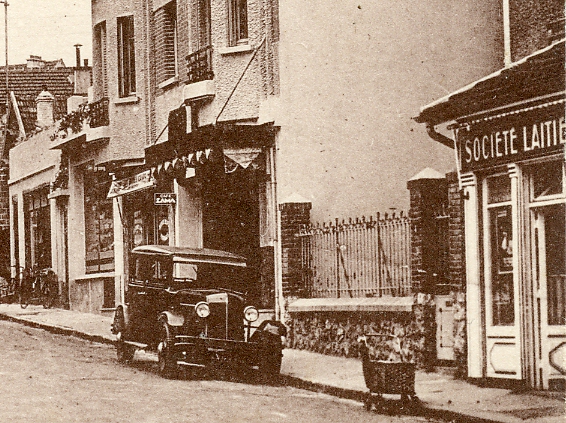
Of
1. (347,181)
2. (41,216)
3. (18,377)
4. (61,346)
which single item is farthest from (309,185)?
(41,216)

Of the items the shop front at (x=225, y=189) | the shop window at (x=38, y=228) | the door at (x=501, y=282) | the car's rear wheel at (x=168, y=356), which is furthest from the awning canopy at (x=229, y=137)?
the shop window at (x=38, y=228)

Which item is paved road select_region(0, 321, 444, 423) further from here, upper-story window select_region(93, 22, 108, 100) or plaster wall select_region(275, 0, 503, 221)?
upper-story window select_region(93, 22, 108, 100)

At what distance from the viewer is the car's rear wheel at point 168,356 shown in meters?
17.1

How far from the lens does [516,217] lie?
50.7 feet

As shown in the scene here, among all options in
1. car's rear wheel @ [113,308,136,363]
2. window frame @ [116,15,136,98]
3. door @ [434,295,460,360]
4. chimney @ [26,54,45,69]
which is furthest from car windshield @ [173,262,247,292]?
chimney @ [26,54,45,69]

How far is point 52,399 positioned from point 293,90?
32.6 ft

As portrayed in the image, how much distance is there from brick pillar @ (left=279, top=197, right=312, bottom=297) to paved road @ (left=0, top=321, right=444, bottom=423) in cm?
284

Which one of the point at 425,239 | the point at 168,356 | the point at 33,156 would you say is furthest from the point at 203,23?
the point at 33,156

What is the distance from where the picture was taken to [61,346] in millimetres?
22344

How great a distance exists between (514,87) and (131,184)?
15.0m

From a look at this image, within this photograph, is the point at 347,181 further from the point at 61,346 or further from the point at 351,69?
the point at 61,346

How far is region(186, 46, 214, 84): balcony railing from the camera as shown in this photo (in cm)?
2495

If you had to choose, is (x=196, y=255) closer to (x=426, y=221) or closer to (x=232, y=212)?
(x=426, y=221)

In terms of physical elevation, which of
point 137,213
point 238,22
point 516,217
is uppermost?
point 238,22
